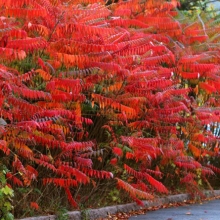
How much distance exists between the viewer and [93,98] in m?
11.8

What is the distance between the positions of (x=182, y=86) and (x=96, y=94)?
440 cm

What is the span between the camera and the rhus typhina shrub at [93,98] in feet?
33.0

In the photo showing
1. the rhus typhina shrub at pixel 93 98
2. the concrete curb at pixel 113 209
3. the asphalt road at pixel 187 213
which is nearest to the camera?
the rhus typhina shrub at pixel 93 98

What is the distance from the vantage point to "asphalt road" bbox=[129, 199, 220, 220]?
12352 millimetres

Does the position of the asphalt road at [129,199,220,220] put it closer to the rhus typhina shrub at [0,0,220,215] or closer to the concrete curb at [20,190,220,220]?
the concrete curb at [20,190,220,220]

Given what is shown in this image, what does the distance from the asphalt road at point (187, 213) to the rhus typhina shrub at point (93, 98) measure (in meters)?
0.48

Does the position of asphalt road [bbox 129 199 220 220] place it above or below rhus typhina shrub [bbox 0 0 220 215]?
below

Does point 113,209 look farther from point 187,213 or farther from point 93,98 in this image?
point 93,98

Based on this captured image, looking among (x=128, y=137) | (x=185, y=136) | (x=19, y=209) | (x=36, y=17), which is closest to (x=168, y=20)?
(x=185, y=136)

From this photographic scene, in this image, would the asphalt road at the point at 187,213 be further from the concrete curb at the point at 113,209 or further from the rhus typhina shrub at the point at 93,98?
the rhus typhina shrub at the point at 93,98

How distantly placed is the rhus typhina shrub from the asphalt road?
1.57 ft

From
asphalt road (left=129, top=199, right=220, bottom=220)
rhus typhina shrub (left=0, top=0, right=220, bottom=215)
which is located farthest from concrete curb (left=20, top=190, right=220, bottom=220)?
asphalt road (left=129, top=199, right=220, bottom=220)

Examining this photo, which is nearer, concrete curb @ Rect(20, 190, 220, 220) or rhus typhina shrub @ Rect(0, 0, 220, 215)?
rhus typhina shrub @ Rect(0, 0, 220, 215)

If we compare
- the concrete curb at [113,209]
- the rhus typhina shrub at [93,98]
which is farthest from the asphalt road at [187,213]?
the rhus typhina shrub at [93,98]
